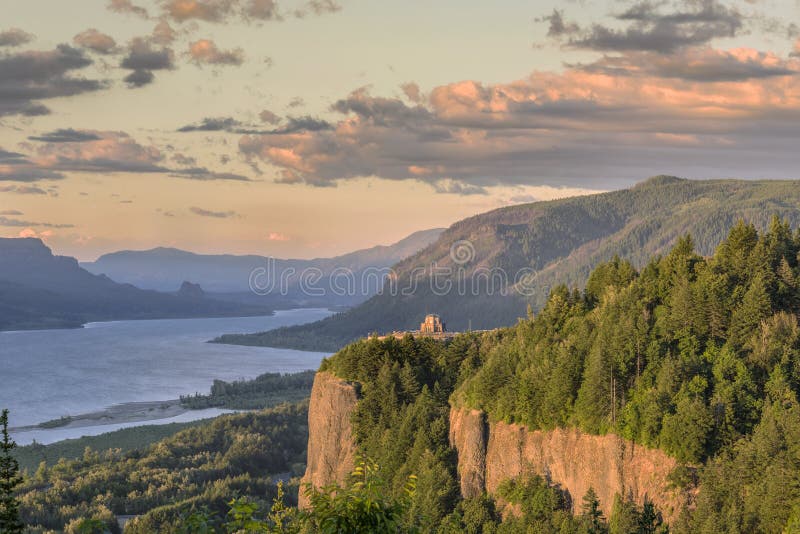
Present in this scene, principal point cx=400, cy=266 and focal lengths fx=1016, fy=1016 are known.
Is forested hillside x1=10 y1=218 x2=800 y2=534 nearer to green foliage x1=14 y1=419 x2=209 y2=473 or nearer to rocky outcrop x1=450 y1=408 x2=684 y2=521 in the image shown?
rocky outcrop x1=450 y1=408 x2=684 y2=521

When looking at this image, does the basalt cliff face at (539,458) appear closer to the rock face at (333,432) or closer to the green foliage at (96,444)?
the rock face at (333,432)

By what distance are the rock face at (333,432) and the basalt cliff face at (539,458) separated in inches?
3.2

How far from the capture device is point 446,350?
276ft

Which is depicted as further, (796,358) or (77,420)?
(77,420)

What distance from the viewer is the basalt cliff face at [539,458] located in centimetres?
5603

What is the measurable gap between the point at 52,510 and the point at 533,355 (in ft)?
→ 197

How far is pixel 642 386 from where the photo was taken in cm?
6072

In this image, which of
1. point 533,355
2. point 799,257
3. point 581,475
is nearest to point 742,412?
point 581,475

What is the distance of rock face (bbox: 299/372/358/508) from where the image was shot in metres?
81.9

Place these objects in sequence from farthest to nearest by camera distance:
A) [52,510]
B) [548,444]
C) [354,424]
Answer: [52,510] → [354,424] → [548,444]

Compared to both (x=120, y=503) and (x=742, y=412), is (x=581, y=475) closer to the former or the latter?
(x=742, y=412)

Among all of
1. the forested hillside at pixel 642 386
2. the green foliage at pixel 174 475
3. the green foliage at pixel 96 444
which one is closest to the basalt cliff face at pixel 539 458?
the forested hillside at pixel 642 386

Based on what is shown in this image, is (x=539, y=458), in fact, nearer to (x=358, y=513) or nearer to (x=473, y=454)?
(x=473, y=454)

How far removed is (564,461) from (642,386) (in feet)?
21.3
